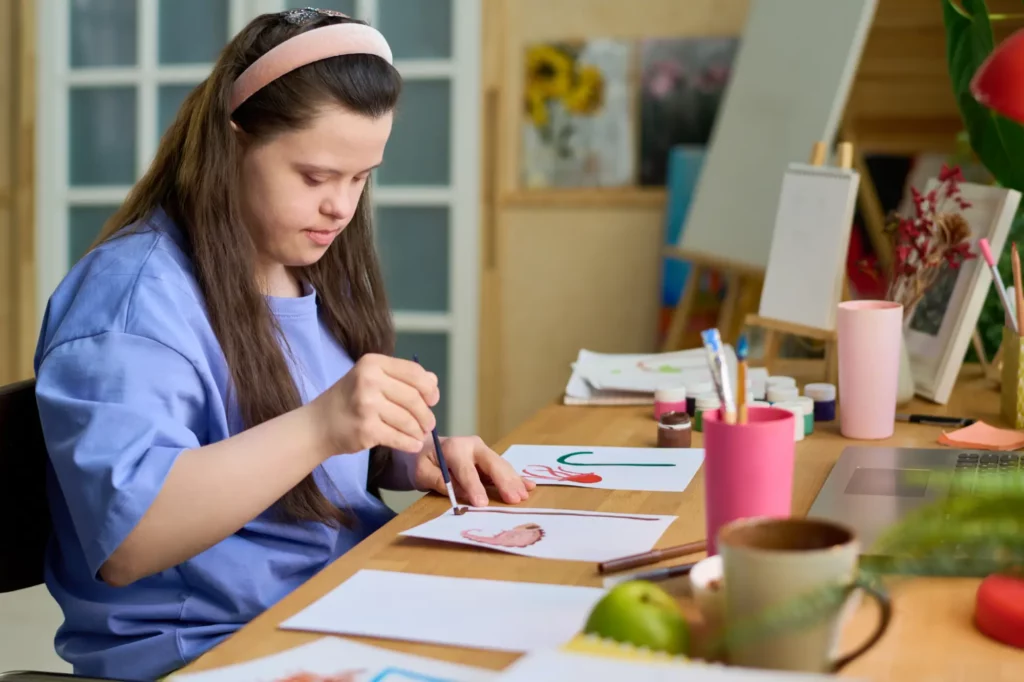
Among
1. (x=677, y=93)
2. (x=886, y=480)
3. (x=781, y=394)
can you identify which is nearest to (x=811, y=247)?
(x=781, y=394)

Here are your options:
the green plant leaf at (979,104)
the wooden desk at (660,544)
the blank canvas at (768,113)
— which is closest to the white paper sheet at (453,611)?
the wooden desk at (660,544)

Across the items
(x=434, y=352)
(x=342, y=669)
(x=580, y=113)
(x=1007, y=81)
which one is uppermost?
(x=580, y=113)

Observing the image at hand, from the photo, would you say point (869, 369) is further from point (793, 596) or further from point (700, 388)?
point (793, 596)

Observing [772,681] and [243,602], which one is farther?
[243,602]

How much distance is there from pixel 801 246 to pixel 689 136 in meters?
1.61

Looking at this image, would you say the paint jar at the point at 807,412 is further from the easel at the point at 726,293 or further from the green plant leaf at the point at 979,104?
the easel at the point at 726,293

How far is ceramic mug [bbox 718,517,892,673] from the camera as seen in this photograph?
0.68 m

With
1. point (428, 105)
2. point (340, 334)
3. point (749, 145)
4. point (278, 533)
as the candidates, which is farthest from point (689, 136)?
point (278, 533)

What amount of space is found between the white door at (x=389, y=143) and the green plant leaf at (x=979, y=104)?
1.79 m

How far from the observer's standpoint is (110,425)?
103 centimetres

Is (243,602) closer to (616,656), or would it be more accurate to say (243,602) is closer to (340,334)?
(340,334)

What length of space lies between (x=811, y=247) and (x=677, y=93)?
1.67 m

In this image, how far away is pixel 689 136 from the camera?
3426 millimetres

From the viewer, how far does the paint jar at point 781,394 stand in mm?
1568
